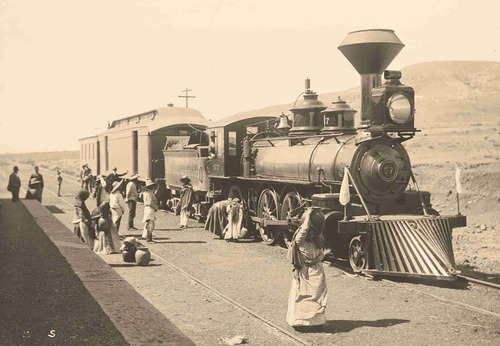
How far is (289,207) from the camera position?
1314 cm

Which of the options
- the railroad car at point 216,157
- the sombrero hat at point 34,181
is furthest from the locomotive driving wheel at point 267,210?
the sombrero hat at point 34,181

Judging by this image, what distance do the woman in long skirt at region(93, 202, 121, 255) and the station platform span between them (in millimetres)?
741

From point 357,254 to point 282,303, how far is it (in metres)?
2.50

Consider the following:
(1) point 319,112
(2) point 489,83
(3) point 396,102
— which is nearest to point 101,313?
(3) point 396,102

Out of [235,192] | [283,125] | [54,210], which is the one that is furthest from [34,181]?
[283,125]


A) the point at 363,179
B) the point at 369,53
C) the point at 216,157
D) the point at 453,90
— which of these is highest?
the point at 453,90

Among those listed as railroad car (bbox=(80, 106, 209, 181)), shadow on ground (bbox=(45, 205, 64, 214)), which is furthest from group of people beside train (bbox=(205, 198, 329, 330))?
shadow on ground (bbox=(45, 205, 64, 214))

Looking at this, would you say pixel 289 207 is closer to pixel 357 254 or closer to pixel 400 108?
pixel 357 254

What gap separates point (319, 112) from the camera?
14797 mm

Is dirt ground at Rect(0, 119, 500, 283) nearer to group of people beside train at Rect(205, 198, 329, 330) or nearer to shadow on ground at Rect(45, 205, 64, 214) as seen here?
group of people beside train at Rect(205, 198, 329, 330)

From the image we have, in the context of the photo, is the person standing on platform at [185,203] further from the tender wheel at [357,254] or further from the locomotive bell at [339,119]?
the tender wheel at [357,254]

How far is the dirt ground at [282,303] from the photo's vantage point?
7.13 m

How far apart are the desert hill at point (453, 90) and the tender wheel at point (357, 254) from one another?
4968cm

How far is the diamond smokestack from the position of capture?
11.6 meters
